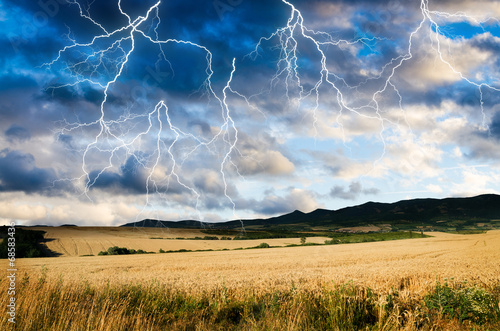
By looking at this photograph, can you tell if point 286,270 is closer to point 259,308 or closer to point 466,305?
point 259,308

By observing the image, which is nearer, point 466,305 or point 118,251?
point 466,305

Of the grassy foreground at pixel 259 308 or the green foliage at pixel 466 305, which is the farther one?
the green foliage at pixel 466 305

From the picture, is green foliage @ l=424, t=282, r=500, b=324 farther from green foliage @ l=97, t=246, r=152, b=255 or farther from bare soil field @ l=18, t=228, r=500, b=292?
green foliage @ l=97, t=246, r=152, b=255

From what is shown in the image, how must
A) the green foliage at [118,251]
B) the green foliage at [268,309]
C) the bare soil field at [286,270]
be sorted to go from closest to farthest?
the green foliage at [268,309] → the bare soil field at [286,270] → the green foliage at [118,251]

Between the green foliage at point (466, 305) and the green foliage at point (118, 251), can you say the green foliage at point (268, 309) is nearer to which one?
the green foliage at point (466, 305)

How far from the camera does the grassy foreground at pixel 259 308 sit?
7090mm

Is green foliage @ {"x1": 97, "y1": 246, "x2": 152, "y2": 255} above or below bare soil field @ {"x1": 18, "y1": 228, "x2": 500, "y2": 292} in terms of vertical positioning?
below

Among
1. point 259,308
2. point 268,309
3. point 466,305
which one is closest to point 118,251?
point 259,308

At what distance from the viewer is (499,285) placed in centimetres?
1112

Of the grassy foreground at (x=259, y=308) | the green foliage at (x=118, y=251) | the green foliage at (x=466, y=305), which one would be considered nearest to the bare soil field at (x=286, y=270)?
the grassy foreground at (x=259, y=308)

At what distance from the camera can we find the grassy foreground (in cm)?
709

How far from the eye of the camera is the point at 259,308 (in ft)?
29.2

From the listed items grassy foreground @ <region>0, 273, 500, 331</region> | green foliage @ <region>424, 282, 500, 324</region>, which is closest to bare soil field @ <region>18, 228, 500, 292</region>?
grassy foreground @ <region>0, 273, 500, 331</region>

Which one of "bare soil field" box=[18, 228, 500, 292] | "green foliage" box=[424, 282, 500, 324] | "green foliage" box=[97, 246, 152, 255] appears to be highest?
"green foliage" box=[424, 282, 500, 324]
